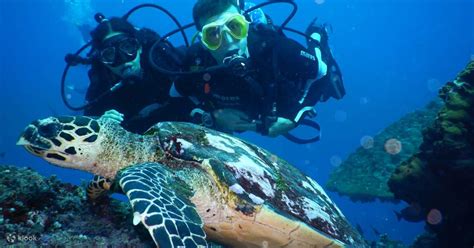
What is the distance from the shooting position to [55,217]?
260 centimetres

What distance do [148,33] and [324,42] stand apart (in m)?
3.44

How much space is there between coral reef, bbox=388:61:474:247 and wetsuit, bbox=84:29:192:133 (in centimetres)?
354

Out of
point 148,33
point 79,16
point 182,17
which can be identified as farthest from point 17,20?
point 148,33

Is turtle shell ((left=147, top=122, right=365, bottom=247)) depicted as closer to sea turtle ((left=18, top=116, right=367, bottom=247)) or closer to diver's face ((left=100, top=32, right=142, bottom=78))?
sea turtle ((left=18, top=116, right=367, bottom=247))

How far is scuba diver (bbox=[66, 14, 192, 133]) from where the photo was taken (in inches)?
203

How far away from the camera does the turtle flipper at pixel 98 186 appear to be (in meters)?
2.87

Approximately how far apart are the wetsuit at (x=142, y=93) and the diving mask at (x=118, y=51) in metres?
0.23

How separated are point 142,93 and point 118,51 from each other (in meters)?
0.76

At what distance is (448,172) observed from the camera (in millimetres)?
4051

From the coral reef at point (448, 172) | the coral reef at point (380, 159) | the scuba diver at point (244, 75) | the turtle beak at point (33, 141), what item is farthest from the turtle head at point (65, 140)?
the coral reef at point (380, 159)

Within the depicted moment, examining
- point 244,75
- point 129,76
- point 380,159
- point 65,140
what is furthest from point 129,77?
point 380,159

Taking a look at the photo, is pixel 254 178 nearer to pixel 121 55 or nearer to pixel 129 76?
pixel 129 76

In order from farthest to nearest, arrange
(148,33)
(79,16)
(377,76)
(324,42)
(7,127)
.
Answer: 1. (377,76)
2. (79,16)
3. (7,127)
4. (324,42)
5. (148,33)

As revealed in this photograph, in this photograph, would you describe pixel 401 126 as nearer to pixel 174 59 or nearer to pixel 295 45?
pixel 295 45
